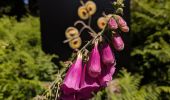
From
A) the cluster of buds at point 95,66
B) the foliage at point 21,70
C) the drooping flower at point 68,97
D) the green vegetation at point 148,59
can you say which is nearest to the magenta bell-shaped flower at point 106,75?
the cluster of buds at point 95,66

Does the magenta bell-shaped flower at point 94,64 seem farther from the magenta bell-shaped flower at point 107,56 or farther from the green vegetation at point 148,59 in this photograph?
the green vegetation at point 148,59

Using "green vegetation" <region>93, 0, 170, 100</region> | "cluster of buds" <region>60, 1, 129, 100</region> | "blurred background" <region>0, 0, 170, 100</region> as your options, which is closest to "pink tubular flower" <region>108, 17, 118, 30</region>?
"cluster of buds" <region>60, 1, 129, 100</region>

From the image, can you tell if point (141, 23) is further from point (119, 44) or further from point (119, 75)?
Answer: point (119, 44)

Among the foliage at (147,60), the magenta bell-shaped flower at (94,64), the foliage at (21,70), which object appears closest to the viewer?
the magenta bell-shaped flower at (94,64)

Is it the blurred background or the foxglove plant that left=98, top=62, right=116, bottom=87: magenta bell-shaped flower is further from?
the blurred background

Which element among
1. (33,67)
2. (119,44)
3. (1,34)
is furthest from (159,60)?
(119,44)

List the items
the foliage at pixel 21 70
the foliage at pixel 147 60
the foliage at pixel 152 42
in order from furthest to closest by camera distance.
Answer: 1. the foliage at pixel 152 42
2. the foliage at pixel 147 60
3. the foliage at pixel 21 70

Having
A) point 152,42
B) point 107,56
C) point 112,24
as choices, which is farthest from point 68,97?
point 152,42
